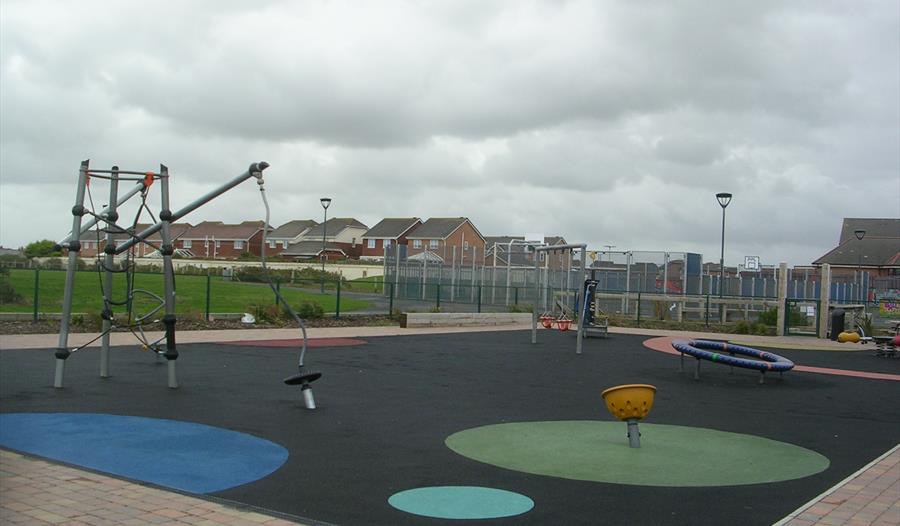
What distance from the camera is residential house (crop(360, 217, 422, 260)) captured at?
81.2 meters

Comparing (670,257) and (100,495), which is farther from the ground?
(670,257)

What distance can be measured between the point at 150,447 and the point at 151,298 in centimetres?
2401

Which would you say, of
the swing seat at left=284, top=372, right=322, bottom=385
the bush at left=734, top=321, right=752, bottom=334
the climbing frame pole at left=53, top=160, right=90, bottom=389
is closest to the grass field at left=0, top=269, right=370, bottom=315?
the climbing frame pole at left=53, top=160, right=90, bottom=389

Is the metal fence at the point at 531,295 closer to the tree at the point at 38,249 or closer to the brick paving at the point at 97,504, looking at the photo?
the tree at the point at 38,249

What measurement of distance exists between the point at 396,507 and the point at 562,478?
172 centimetres

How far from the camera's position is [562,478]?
23.2 feet

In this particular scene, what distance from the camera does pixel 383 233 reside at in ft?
272

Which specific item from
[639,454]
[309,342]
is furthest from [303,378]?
[309,342]

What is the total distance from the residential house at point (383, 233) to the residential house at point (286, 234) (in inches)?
279

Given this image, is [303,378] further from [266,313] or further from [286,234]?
[286,234]

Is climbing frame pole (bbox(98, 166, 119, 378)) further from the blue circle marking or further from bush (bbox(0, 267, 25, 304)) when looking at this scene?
bush (bbox(0, 267, 25, 304))

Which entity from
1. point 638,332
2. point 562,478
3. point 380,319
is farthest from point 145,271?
point 562,478

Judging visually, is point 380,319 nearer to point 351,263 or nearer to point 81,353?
point 81,353

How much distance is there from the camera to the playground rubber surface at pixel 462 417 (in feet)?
20.5
